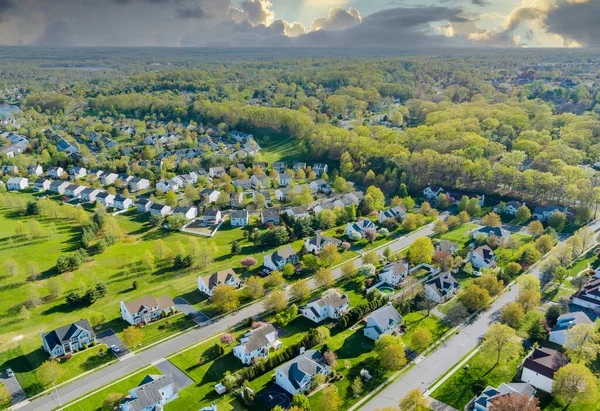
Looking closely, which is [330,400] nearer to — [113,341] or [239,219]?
[113,341]

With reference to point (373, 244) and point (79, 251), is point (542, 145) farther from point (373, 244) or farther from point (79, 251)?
point (79, 251)

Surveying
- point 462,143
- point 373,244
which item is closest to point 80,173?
point 373,244

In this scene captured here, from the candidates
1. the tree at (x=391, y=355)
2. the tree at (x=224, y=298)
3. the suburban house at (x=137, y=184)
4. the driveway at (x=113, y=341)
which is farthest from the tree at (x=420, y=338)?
the suburban house at (x=137, y=184)

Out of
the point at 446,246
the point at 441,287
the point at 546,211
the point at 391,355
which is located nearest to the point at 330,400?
the point at 391,355

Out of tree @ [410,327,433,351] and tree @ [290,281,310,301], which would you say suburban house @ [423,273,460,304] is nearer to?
tree @ [410,327,433,351]

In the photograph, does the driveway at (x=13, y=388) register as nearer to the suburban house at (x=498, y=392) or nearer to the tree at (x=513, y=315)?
the suburban house at (x=498, y=392)

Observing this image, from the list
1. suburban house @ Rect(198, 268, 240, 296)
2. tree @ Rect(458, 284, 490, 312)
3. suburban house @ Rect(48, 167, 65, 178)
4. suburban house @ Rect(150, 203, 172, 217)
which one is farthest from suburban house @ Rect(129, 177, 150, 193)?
tree @ Rect(458, 284, 490, 312)
